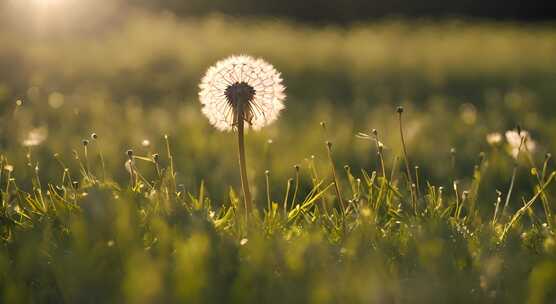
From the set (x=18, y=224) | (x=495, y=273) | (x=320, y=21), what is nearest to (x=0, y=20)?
(x=320, y=21)

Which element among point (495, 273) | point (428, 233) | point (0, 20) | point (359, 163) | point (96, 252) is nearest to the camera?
point (495, 273)

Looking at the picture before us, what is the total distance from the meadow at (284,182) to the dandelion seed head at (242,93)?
25 cm

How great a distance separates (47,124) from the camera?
18.9 ft

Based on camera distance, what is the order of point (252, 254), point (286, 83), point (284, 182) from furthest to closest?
point (286, 83), point (284, 182), point (252, 254)

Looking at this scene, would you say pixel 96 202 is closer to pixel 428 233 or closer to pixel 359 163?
pixel 428 233

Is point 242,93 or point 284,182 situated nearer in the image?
point 242,93

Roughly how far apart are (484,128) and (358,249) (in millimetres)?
3892

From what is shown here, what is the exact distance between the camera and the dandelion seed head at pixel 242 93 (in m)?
2.51

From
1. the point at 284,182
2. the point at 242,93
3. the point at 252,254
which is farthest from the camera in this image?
the point at 284,182

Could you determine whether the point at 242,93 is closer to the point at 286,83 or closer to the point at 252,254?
the point at 252,254

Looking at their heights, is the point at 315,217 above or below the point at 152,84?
above

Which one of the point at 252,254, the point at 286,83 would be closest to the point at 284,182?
the point at 252,254

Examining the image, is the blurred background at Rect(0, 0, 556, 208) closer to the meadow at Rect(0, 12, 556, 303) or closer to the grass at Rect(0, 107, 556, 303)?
the meadow at Rect(0, 12, 556, 303)

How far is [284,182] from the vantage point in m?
4.04
